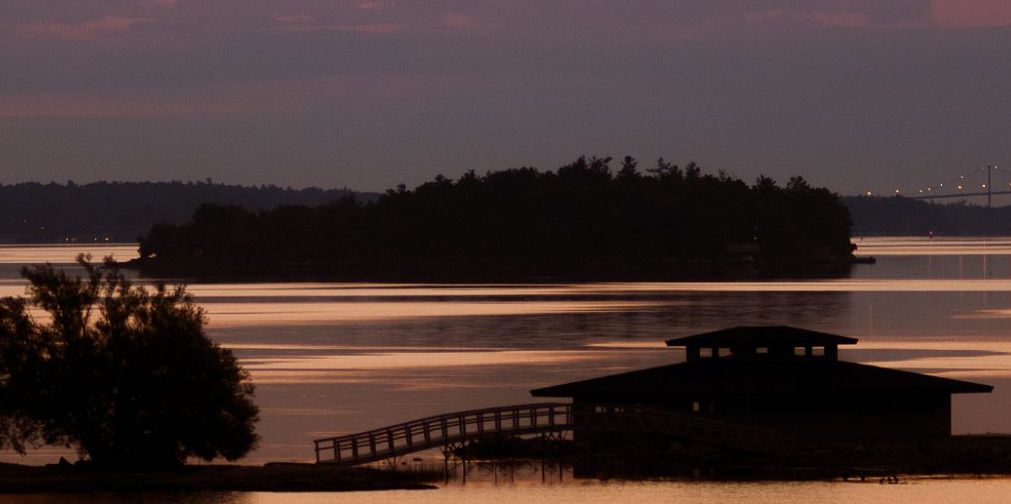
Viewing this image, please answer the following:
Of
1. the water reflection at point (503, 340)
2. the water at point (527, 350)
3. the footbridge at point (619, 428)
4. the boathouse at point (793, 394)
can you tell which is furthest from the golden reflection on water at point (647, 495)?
the water reflection at point (503, 340)

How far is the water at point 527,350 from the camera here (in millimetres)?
50594

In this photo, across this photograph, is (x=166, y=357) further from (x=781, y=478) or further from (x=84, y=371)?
(x=781, y=478)

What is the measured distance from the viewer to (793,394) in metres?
54.8

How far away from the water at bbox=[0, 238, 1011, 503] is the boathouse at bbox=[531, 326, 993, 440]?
455 centimetres

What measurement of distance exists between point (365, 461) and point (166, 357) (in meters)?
6.23

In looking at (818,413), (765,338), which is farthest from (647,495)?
(765,338)

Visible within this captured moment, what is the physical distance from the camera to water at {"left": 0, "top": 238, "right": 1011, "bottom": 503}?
5059 centimetres

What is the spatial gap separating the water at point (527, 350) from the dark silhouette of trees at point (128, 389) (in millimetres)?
2890

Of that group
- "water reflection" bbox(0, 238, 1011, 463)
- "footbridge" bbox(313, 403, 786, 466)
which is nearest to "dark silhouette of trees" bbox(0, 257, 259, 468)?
"footbridge" bbox(313, 403, 786, 466)

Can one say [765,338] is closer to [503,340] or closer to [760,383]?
[760,383]

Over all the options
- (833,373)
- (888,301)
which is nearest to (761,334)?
(833,373)

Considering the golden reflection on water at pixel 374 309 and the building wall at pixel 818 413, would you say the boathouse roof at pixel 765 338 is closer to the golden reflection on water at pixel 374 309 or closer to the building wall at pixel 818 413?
the building wall at pixel 818 413

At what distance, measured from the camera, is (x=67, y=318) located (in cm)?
5281

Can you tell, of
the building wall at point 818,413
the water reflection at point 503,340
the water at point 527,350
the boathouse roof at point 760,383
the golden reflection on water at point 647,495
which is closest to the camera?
the golden reflection on water at point 647,495
